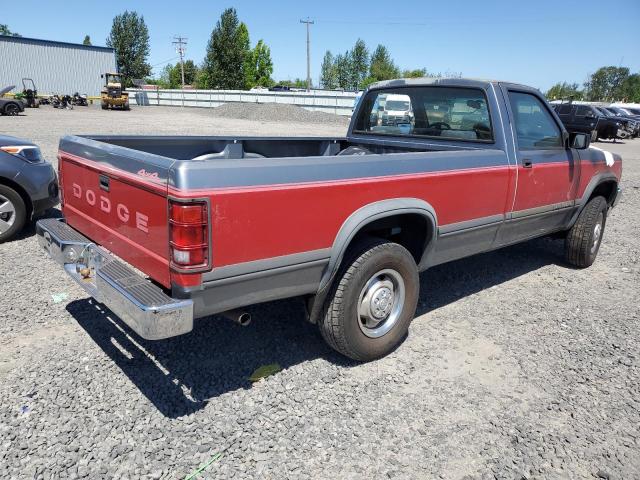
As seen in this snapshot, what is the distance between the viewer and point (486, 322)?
423 cm

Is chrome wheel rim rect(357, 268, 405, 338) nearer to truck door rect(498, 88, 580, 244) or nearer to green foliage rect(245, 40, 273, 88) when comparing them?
truck door rect(498, 88, 580, 244)

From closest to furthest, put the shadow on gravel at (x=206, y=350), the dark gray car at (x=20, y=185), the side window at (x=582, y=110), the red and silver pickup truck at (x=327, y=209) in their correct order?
the red and silver pickup truck at (x=327, y=209), the shadow on gravel at (x=206, y=350), the dark gray car at (x=20, y=185), the side window at (x=582, y=110)

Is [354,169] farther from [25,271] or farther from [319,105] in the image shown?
[319,105]

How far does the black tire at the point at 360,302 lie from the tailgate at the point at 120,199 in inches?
43.6

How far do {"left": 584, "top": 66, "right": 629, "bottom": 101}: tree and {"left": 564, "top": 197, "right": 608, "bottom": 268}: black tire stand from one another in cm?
10461

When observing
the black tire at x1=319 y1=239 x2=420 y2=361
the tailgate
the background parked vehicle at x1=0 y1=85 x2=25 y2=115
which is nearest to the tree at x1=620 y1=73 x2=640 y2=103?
the background parked vehicle at x1=0 y1=85 x2=25 y2=115

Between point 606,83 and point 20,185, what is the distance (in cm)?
13240

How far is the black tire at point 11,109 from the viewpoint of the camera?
26.2 m

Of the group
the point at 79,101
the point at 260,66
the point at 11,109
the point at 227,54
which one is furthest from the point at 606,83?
the point at 11,109

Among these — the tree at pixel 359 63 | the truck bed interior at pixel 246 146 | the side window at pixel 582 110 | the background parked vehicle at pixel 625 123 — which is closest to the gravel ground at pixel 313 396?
the truck bed interior at pixel 246 146

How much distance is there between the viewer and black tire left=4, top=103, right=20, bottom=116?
26.2 meters

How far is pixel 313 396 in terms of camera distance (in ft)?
10.1

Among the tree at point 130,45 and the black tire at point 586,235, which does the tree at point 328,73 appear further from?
the black tire at point 586,235

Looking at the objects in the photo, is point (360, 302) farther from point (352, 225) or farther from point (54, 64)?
point (54, 64)
